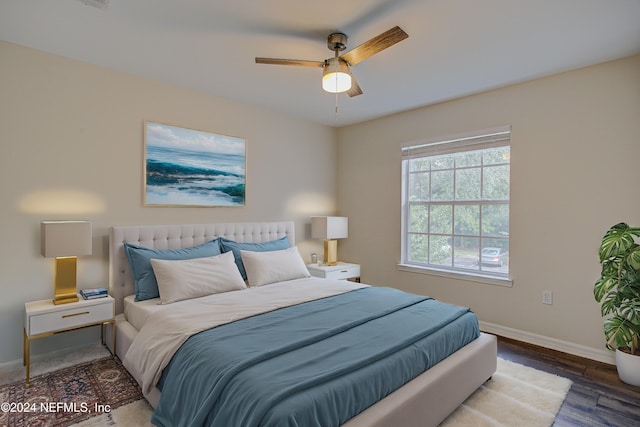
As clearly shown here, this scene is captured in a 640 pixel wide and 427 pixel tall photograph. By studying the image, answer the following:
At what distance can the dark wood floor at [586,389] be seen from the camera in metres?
2.07

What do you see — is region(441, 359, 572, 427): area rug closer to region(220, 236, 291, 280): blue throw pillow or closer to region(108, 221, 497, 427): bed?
region(108, 221, 497, 427): bed

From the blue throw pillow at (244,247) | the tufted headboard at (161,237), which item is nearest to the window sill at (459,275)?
the blue throw pillow at (244,247)

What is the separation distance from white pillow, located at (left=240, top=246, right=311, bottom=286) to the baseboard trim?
82.0 inches

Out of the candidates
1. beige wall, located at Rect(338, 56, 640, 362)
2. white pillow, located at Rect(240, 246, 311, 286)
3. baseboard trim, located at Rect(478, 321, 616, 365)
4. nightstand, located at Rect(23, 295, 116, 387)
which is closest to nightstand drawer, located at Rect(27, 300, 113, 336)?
nightstand, located at Rect(23, 295, 116, 387)

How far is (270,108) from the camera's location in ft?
13.5

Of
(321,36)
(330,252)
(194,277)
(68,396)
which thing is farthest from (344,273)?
(68,396)

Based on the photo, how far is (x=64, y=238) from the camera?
253 cm

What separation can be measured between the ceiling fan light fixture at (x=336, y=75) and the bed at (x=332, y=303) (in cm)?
164

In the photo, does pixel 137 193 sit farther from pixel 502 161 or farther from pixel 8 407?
pixel 502 161

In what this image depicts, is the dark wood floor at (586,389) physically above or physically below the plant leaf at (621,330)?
below

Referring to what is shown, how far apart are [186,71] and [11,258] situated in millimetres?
2072

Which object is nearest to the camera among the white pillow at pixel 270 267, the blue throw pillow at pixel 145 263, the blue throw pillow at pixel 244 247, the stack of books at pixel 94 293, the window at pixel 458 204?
the stack of books at pixel 94 293

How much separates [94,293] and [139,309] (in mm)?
459

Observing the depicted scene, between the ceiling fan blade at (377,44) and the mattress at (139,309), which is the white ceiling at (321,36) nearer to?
the ceiling fan blade at (377,44)
